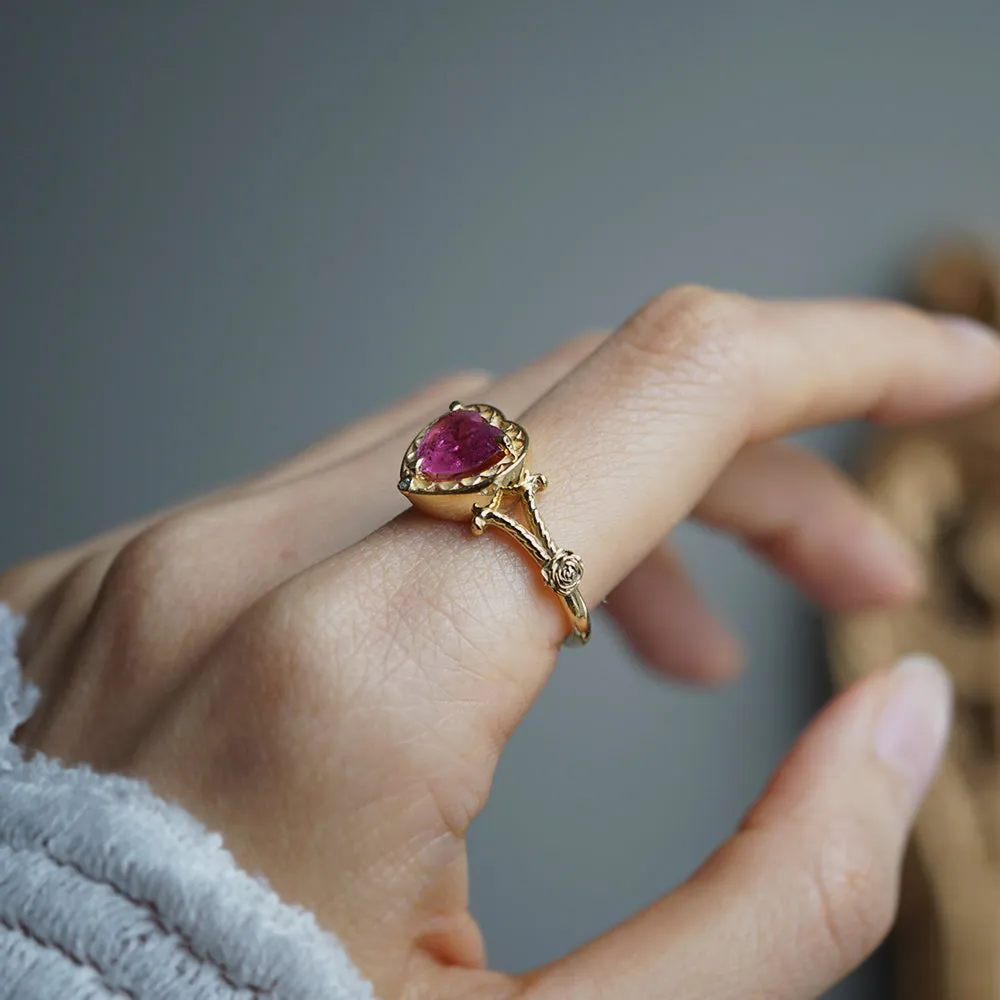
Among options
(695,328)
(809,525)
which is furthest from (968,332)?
(695,328)

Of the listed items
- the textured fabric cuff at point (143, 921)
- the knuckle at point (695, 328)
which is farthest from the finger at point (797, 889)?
the knuckle at point (695, 328)

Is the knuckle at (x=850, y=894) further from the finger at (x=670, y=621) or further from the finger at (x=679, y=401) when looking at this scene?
the finger at (x=670, y=621)

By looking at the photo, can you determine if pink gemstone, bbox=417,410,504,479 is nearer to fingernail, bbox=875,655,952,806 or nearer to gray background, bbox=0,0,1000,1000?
fingernail, bbox=875,655,952,806

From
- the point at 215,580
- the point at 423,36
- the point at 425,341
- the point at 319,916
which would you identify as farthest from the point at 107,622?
the point at 423,36

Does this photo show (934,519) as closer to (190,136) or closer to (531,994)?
(531,994)

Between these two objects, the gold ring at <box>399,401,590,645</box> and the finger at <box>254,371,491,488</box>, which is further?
the finger at <box>254,371,491,488</box>

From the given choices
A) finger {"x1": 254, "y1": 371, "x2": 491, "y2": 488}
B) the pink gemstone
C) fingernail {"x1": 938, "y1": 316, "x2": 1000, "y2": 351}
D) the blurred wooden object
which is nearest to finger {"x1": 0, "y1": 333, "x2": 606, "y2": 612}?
finger {"x1": 254, "y1": 371, "x2": 491, "y2": 488}

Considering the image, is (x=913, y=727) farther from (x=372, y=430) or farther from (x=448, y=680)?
(x=372, y=430)
